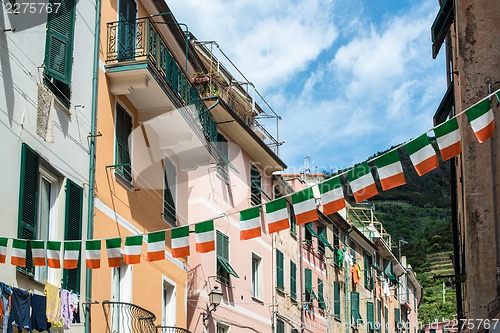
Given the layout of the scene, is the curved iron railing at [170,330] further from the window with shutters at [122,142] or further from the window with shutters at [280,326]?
the window with shutters at [280,326]

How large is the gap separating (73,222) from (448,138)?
6.37 m

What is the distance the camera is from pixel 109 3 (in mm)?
18359

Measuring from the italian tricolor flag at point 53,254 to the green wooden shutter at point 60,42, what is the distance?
2933mm

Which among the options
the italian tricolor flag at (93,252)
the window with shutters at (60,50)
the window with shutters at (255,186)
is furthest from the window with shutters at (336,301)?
the italian tricolor flag at (93,252)

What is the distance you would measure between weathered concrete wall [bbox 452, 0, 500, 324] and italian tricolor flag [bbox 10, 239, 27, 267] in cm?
612

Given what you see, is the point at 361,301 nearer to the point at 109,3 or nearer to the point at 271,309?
the point at 271,309

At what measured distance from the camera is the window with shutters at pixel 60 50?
15.5 metres

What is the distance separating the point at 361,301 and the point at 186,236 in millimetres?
30082

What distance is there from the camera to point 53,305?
14.4 metres

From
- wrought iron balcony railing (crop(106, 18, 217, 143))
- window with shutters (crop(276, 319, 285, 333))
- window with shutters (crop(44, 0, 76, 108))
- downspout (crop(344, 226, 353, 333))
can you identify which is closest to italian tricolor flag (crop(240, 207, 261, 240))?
window with shutters (crop(44, 0, 76, 108))

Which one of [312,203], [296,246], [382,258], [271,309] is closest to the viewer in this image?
[312,203]

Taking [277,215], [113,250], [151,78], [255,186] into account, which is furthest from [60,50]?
[255,186]

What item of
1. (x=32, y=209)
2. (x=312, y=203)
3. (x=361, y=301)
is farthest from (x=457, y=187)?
(x=361, y=301)

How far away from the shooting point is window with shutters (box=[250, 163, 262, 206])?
29.8 metres
